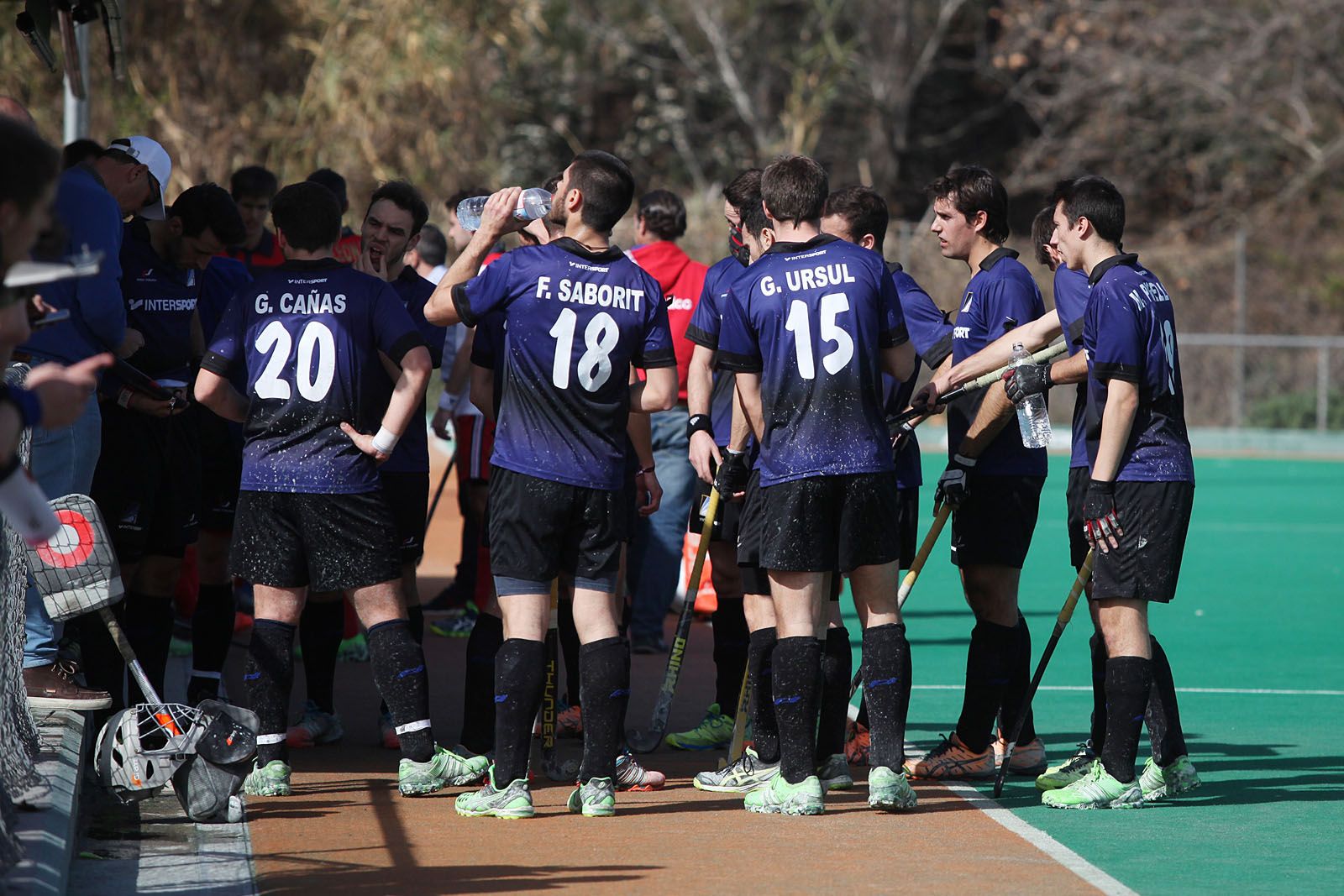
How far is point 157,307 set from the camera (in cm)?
704

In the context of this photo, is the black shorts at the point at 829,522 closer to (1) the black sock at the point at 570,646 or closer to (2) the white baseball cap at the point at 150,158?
(1) the black sock at the point at 570,646

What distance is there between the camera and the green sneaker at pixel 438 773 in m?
6.26

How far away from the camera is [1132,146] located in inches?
1303

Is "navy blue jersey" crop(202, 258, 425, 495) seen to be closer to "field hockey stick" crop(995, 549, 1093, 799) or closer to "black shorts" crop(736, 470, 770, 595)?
"black shorts" crop(736, 470, 770, 595)

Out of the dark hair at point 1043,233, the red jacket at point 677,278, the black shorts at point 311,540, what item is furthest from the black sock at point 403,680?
the red jacket at point 677,278

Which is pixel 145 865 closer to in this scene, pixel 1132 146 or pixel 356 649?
pixel 356 649

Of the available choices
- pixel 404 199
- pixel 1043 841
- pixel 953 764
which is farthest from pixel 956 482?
pixel 404 199

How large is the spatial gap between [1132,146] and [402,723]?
29.3 m

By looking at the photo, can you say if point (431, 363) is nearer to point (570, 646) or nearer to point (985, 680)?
point (570, 646)

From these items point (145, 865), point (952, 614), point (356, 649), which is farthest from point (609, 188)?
point (952, 614)

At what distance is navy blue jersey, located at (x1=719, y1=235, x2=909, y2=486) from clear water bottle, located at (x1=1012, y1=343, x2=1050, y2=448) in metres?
0.66

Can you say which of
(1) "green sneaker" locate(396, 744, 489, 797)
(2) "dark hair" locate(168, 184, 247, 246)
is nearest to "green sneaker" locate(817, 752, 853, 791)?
(1) "green sneaker" locate(396, 744, 489, 797)

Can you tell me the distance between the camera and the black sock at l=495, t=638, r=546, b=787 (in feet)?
19.6

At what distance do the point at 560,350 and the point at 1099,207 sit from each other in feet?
6.74
